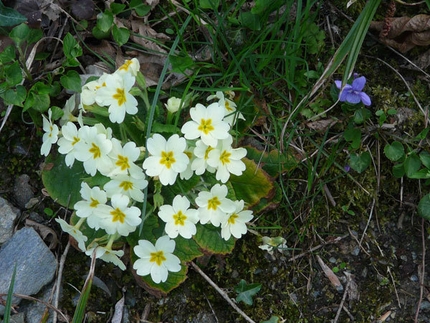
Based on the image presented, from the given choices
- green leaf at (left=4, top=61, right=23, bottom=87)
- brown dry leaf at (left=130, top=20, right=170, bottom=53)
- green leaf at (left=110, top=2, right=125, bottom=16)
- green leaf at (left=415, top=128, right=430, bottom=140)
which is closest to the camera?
green leaf at (left=4, top=61, right=23, bottom=87)

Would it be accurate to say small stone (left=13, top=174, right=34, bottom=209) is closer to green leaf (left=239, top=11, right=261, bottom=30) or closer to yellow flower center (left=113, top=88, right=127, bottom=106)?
yellow flower center (left=113, top=88, right=127, bottom=106)

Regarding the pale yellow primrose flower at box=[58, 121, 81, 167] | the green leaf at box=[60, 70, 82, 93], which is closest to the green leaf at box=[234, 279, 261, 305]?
the pale yellow primrose flower at box=[58, 121, 81, 167]

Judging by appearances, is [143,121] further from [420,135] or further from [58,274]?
[420,135]

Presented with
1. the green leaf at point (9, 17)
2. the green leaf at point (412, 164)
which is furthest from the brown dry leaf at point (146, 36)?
the green leaf at point (412, 164)

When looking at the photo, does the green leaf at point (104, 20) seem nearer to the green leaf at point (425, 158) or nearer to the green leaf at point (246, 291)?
the green leaf at point (246, 291)

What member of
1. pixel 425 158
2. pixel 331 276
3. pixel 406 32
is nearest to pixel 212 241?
pixel 331 276

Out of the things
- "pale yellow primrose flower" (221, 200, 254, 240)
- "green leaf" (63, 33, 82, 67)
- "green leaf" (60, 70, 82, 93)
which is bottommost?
"pale yellow primrose flower" (221, 200, 254, 240)
